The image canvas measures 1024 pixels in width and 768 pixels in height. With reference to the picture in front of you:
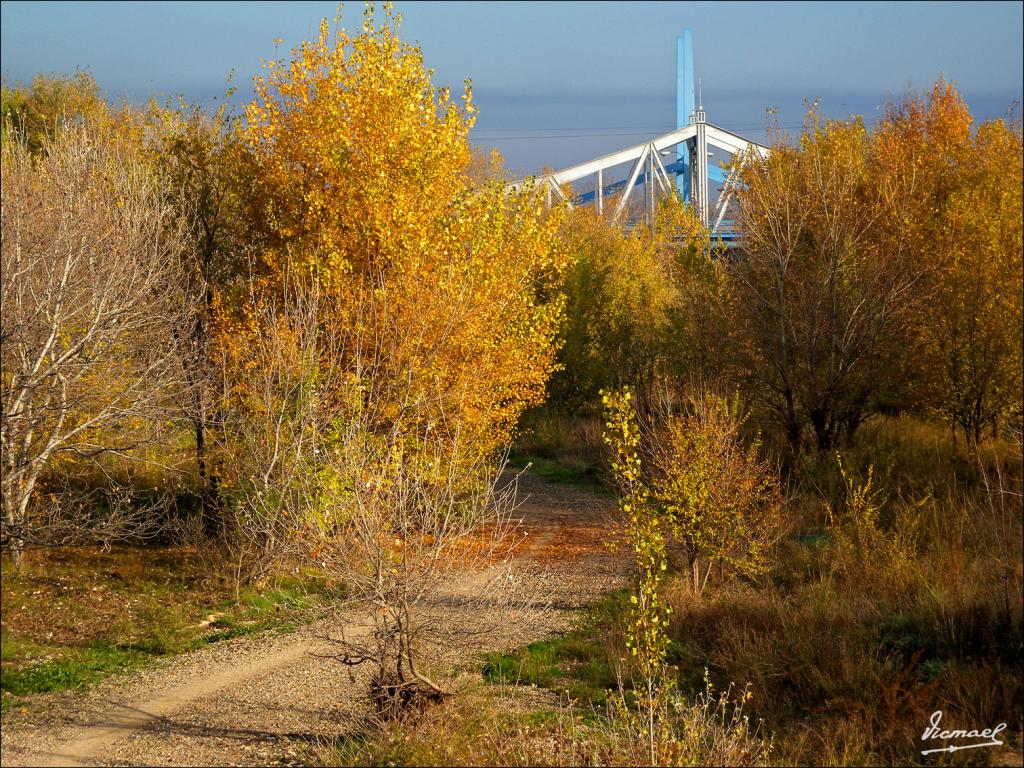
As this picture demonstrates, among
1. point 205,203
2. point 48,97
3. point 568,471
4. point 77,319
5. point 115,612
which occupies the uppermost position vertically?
point 48,97

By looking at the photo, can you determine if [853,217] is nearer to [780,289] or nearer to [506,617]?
[780,289]

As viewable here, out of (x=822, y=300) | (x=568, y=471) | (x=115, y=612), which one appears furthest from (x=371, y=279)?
(x=568, y=471)

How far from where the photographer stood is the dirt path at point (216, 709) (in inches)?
327

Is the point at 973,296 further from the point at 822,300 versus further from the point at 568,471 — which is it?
the point at 568,471

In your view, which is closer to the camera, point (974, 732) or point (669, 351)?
point (974, 732)

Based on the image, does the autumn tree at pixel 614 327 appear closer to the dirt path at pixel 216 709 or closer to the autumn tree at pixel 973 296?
the autumn tree at pixel 973 296

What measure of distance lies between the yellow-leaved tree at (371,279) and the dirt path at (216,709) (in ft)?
5.97

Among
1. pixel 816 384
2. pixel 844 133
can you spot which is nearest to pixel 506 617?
pixel 816 384

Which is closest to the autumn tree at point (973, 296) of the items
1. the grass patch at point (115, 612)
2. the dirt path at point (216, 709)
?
the dirt path at point (216, 709)

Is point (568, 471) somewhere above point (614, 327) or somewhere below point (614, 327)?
below

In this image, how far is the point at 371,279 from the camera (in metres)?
14.3

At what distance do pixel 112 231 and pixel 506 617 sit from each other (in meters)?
7.76

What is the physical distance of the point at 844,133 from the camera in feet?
73.1

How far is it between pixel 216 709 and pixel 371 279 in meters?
6.87
